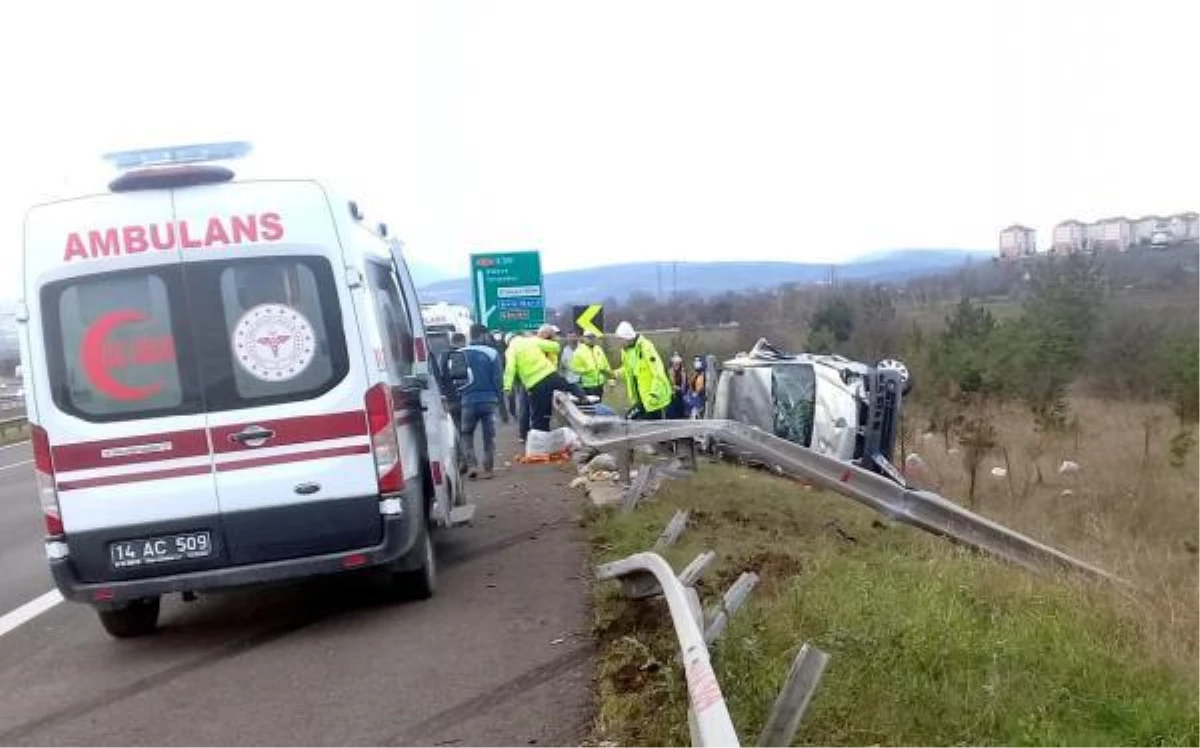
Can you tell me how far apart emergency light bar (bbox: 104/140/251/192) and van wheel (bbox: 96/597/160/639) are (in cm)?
241

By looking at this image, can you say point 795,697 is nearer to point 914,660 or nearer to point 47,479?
point 914,660

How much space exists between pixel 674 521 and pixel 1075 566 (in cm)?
256

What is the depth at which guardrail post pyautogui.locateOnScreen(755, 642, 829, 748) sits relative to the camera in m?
3.44

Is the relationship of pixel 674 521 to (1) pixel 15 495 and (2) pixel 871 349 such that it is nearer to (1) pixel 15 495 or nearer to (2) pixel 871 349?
(1) pixel 15 495

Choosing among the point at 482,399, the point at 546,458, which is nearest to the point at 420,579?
the point at 482,399

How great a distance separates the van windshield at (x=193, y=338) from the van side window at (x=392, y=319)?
0.44 m

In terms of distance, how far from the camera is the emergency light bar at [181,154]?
245 inches

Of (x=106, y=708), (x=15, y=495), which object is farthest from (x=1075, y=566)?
(x=15, y=495)

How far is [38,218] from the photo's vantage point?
19.8 feet

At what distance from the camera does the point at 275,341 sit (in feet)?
20.0

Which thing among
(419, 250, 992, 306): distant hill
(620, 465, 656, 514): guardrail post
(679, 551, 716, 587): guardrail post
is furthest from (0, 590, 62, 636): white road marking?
(419, 250, 992, 306): distant hill

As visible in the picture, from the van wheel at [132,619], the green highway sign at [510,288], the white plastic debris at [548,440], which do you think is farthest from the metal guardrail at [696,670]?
the green highway sign at [510,288]

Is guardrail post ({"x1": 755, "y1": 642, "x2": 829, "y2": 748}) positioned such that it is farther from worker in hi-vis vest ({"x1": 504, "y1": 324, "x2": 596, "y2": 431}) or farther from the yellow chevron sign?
the yellow chevron sign

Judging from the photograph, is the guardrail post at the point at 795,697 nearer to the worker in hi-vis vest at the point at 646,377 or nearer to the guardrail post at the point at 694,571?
the guardrail post at the point at 694,571
